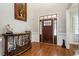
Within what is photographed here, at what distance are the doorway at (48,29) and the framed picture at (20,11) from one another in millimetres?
322

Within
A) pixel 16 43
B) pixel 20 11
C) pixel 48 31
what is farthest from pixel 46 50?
pixel 20 11

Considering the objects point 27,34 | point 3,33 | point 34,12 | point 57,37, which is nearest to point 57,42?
point 57,37

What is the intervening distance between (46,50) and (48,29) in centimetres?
39

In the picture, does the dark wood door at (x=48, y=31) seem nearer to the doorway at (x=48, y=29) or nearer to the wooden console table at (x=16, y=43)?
the doorway at (x=48, y=29)

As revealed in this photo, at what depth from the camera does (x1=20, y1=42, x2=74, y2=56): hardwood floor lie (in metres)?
1.79

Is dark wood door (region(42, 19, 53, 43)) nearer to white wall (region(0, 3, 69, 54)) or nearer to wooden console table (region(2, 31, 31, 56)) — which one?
white wall (region(0, 3, 69, 54))

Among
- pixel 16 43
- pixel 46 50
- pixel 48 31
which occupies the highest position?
pixel 48 31

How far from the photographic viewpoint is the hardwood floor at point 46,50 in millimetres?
1790

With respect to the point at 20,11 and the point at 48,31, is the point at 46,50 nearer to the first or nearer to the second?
the point at 48,31

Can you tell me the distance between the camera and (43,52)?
71.6 inches

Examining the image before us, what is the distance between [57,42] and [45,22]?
1.41 feet

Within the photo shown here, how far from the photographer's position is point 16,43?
186cm

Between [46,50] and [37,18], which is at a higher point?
[37,18]

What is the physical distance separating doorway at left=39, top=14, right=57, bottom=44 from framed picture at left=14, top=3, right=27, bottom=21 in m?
0.32
